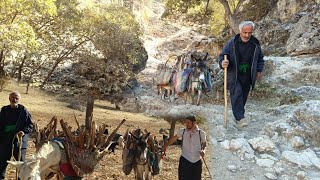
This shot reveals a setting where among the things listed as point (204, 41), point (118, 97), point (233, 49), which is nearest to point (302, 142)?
point (233, 49)

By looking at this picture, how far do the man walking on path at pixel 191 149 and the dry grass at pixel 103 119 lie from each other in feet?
6.47

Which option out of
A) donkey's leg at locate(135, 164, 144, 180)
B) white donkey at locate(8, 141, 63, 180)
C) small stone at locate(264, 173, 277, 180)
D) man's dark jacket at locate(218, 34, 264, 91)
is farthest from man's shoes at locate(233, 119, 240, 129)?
white donkey at locate(8, 141, 63, 180)

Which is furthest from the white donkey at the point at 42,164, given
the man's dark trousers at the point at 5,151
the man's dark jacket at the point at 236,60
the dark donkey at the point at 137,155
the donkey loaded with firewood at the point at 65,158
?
the man's dark jacket at the point at 236,60

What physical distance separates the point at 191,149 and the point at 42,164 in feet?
6.84

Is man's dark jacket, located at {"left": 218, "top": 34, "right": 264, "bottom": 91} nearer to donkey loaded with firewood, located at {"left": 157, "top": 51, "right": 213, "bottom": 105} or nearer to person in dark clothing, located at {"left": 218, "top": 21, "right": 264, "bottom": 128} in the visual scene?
person in dark clothing, located at {"left": 218, "top": 21, "right": 264, "bottom": 128}

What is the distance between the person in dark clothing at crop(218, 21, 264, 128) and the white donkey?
3.94 m

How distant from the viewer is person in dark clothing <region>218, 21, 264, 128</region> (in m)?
7.59

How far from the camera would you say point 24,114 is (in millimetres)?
5930

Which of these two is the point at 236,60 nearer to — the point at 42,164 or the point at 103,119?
the point at 42,164

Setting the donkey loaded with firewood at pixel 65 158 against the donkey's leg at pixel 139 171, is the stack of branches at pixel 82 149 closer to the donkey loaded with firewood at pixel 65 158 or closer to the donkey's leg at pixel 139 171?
the donkey loaded with firewood at pixel 65 158

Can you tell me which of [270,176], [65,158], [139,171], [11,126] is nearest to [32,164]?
[65,158]

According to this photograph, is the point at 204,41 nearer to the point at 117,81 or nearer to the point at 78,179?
the point at 117,81

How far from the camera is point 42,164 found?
4750 millimetres

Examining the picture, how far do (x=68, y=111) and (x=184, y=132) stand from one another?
11.9m
